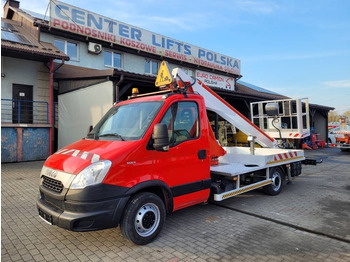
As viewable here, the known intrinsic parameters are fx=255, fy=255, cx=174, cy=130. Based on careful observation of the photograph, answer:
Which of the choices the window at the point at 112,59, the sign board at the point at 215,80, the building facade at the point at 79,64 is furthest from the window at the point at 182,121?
the sign board at the point at 215,80

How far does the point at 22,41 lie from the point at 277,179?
1248 centimetres

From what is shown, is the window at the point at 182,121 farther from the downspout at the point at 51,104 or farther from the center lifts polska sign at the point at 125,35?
the center lifts polska sign at the point at 125,35

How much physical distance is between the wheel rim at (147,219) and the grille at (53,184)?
1124 millimetres

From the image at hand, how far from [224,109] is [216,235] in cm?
316

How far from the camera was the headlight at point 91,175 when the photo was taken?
10.6ft

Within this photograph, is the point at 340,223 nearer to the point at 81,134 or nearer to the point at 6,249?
the point at 6,249

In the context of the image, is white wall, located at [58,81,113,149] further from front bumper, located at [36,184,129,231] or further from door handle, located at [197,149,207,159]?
front bumper, located at [36,184,129,231]

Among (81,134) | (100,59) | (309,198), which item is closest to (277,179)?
(309,198)

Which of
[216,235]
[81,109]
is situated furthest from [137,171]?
[81,109]

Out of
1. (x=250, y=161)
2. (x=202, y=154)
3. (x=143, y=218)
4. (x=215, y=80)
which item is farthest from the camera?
(x=215, y=80)

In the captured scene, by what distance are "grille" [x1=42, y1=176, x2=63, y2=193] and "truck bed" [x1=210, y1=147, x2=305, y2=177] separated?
2928mm

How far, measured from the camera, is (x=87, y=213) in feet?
10.5

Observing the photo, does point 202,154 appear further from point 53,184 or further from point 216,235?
point 53,184

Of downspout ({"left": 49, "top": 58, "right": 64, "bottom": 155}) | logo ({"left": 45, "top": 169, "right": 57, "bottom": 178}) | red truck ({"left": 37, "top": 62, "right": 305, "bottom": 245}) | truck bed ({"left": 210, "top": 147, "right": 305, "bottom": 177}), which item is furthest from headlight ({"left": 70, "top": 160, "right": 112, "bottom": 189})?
downspout ({"left": 49, "top": 58, "right": 64, "bottom": 155})
